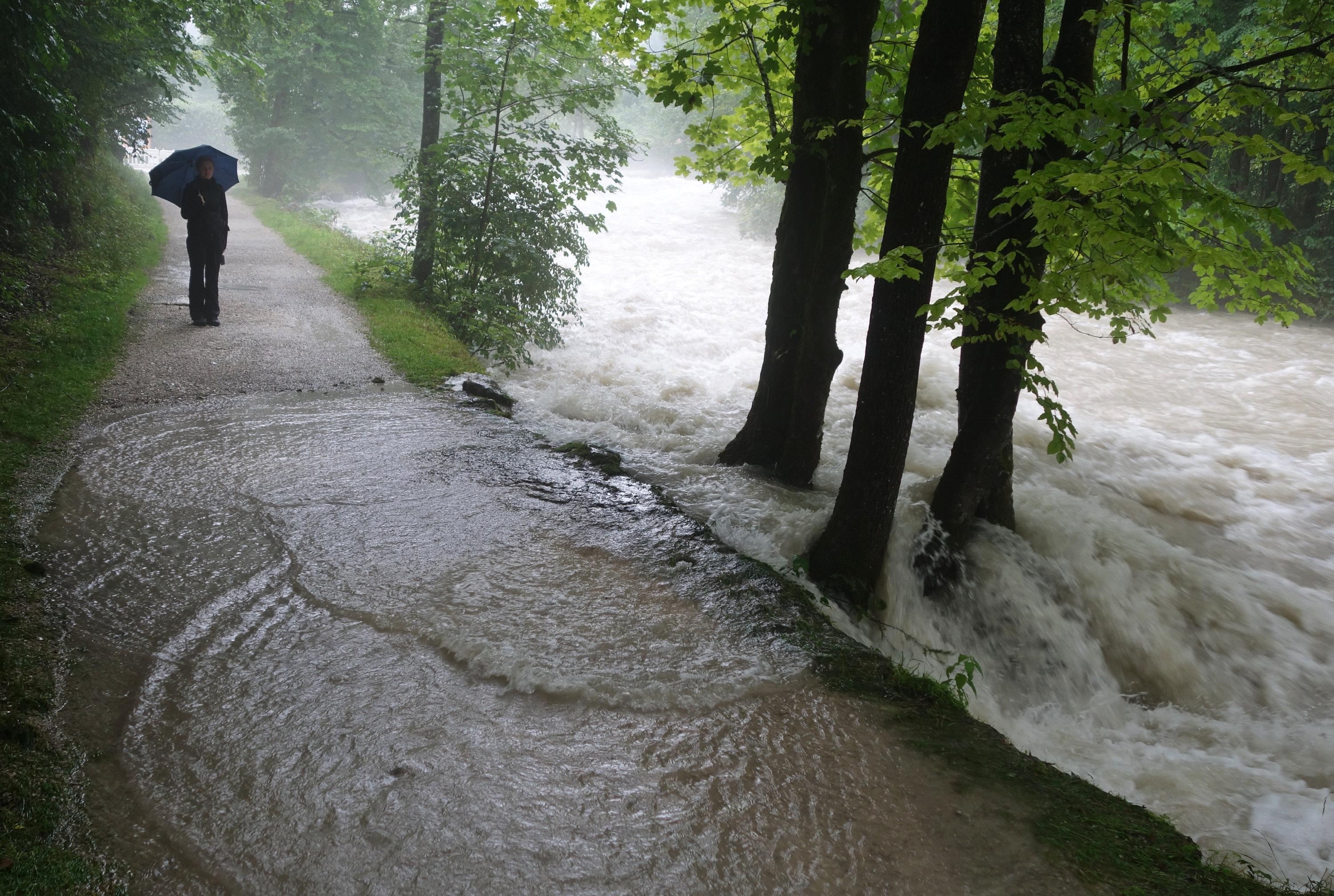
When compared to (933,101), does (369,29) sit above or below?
above

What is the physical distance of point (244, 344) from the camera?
32.3ft

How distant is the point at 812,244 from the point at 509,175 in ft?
22.2

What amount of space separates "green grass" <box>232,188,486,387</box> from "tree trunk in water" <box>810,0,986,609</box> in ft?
19.5

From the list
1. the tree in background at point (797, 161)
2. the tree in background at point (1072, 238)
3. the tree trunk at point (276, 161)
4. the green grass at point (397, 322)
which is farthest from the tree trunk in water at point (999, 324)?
the tree trunk at point (276, 161)

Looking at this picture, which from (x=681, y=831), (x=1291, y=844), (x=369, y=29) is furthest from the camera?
(x=369, y=29)

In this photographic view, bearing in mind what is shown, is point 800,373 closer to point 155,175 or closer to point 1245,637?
point 1245,637

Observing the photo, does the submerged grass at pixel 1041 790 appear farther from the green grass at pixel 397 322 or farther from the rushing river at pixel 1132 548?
the green grass at pixel 397 322

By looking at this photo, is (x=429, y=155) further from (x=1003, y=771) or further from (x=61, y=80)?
(x=1003, y=771)

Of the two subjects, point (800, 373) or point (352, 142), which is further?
point (352, 142)

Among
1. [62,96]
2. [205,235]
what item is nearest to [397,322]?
[205,235]

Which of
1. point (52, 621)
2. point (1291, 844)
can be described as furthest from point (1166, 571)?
point (52, 621)

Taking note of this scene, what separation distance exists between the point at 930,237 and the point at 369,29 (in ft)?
117

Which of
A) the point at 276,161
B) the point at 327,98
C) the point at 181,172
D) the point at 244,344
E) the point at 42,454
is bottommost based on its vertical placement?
the point at 42,454

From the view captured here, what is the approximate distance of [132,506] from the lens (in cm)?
519
